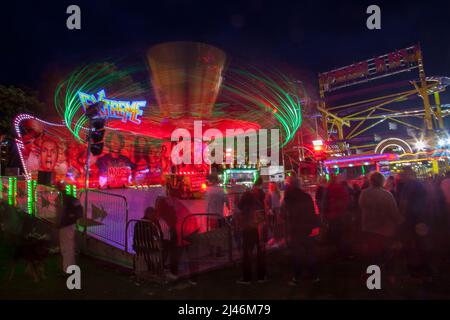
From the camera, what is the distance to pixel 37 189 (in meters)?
10.6

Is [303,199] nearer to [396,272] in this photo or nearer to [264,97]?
[396,272]

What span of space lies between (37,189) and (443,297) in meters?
11.5

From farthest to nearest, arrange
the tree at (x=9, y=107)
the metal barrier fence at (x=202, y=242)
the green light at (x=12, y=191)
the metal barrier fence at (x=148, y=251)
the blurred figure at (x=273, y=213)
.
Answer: the tree at (x=9, y=107)
the green light at (x=12, y=191)
the blurred figure at (x=273, y=213)
the metal barrier fence at (x=202, y=242)
the metal barrier fence at (x=148, y=251)

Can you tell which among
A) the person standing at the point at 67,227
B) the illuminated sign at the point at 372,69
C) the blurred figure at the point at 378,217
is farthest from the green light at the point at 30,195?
the illuminated sign at the point at 372,69

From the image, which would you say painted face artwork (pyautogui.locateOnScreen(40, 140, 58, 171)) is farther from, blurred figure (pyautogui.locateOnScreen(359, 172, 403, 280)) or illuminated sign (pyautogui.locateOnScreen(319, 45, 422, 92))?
blurred figure (pyautogui.locateOnScreen(359, 172, 403, 280))

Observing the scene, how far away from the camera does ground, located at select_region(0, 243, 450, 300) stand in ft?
16.1

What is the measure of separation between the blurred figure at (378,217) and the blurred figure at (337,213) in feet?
3.96

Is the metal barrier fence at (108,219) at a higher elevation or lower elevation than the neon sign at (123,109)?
lower

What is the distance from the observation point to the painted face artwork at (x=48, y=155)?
841 inches

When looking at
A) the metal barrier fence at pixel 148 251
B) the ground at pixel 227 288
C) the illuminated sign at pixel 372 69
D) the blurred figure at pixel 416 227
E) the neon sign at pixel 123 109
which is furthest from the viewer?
the illuminated sign at pixel 372 69

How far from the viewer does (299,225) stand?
525 cm

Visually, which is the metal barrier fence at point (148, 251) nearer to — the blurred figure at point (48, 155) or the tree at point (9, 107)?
the blurred figure at point (48, 155)

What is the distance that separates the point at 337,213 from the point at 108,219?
5.90m

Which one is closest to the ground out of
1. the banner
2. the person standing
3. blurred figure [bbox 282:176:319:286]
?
blurred figure [bbox 282:176:319:286]
